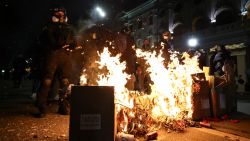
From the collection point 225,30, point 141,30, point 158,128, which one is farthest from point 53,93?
point 141,30

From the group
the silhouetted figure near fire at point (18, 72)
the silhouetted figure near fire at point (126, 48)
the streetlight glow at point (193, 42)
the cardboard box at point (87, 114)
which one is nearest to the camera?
the cardboard box at point (87, 114)

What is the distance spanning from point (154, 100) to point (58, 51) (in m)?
3.20

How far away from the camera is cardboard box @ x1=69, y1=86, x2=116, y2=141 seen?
4.27 metres

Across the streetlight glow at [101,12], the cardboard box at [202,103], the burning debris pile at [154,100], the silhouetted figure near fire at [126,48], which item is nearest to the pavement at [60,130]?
the burning debris pile at [154,100]

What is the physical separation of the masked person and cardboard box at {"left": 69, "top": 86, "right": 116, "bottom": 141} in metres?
3.59

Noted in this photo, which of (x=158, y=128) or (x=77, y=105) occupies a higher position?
(x=77, y=105)

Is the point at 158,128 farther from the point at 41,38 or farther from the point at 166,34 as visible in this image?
the point at 166,34

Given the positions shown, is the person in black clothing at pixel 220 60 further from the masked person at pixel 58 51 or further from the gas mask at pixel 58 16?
the gas mask at pixel 58 16

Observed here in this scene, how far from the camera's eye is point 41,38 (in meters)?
8.16

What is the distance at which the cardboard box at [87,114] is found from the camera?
427 cm

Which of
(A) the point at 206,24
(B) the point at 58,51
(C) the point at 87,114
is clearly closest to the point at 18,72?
(B) the point at 58,51

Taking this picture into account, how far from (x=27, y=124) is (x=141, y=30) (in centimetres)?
4455

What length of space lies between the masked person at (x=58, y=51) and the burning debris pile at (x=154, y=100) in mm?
1857

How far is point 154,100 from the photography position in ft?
20.1
